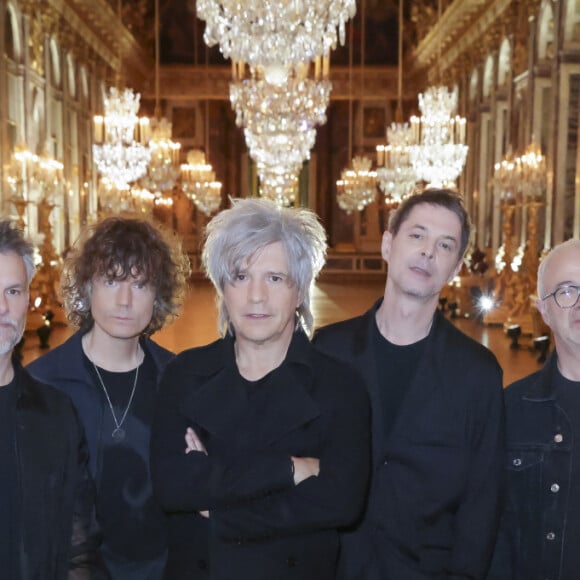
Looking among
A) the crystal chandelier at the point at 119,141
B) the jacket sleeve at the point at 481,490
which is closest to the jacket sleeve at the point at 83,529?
the jacket sleeve at the point at 481,490

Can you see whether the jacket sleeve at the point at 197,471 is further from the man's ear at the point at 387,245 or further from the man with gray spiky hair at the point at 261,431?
the man's ear at the point at 387,245

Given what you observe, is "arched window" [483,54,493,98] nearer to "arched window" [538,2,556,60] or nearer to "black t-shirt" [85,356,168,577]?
"arched window" [538,2,556,60]

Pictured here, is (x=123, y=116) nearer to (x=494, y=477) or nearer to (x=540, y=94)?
(x=540, y=94)

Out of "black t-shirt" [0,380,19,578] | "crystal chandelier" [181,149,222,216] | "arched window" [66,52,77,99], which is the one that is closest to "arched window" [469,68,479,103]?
"crystal chandelier" [181,149,222,216]

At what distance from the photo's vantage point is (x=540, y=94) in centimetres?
1694

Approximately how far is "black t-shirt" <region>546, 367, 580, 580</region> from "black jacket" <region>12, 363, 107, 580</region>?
147 centimetres

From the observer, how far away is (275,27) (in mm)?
9180

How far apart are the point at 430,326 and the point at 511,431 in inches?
18.3

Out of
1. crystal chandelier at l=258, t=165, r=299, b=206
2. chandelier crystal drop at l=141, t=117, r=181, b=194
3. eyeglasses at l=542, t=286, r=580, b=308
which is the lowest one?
eyeglasses at l=542, t=286, r=580, b=308

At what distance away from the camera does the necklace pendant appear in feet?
9.27

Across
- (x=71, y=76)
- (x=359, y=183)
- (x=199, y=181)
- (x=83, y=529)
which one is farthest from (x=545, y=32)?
(x=83, y=529)

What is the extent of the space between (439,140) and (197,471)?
13.9 m

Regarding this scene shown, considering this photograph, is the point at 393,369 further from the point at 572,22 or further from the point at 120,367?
the point at 572,22

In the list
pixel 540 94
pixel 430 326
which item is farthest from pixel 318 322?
pixel 430 326
